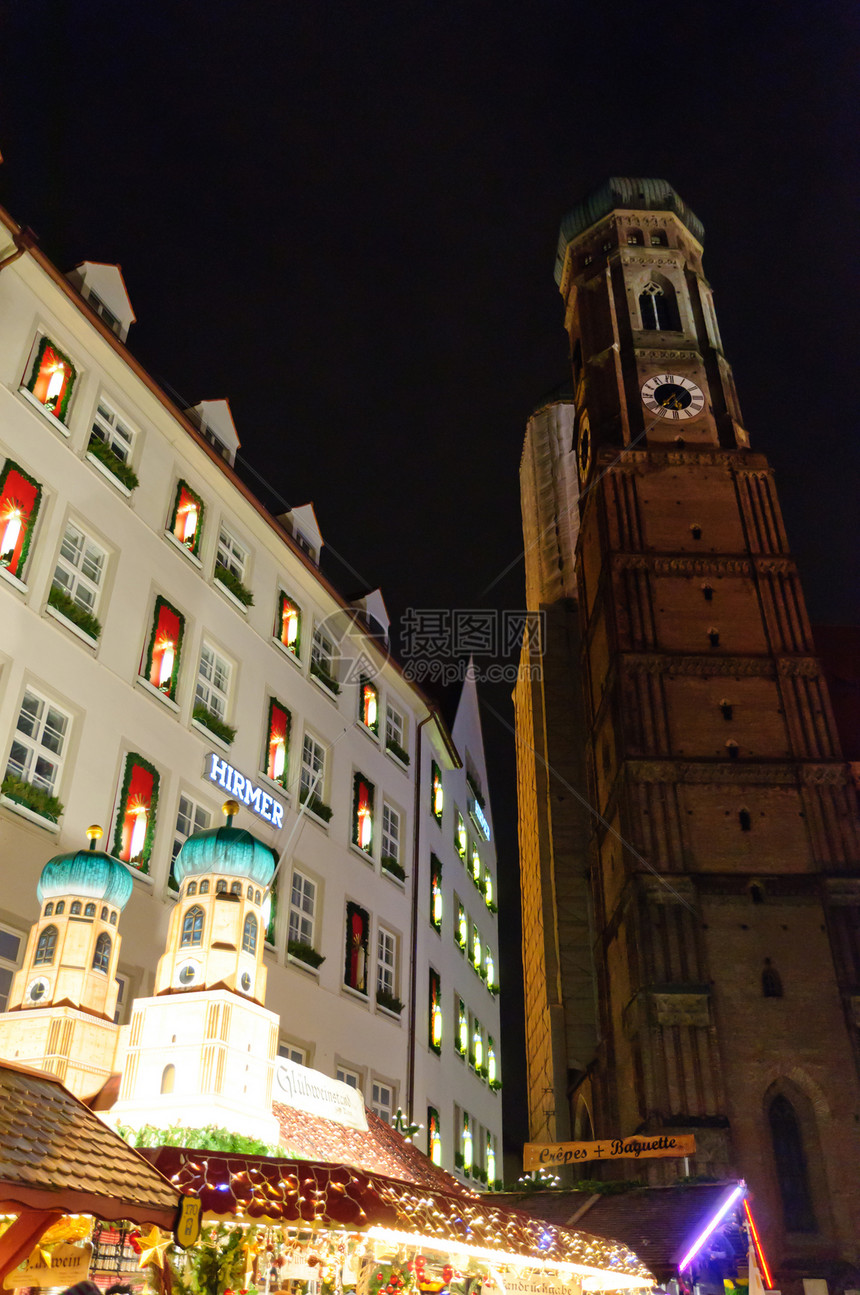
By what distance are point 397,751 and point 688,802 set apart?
50.9ft

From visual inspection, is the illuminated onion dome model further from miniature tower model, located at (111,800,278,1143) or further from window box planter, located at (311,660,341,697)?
window box planter, located at (311,660,341,697)

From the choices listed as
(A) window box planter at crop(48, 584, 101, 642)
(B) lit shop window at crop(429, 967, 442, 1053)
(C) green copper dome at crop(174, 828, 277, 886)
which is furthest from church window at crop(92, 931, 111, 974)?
(B) lit shop window at crop(429, 967, 442, 1053)

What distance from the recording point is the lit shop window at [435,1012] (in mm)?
25317

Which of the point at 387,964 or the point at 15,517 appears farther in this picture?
the point at 387,964

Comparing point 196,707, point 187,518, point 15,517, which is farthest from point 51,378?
point 196,707

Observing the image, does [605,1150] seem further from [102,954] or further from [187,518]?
[102,954]

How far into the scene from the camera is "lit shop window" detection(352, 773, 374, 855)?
77.3 ft

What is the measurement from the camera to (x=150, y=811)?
17219 millimetres

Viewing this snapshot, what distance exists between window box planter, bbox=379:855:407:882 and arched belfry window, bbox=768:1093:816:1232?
52.8 feet

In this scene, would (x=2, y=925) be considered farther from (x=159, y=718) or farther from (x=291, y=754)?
(x=291, y=754)

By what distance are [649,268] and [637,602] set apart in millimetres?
20549

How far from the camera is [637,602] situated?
42.7 m

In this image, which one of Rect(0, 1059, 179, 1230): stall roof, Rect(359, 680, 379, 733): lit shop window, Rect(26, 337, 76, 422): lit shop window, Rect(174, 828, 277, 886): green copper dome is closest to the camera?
Rect(0, 1059, 179, 1230): stall roof

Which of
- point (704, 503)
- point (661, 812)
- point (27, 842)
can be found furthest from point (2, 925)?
point (704, 503)
